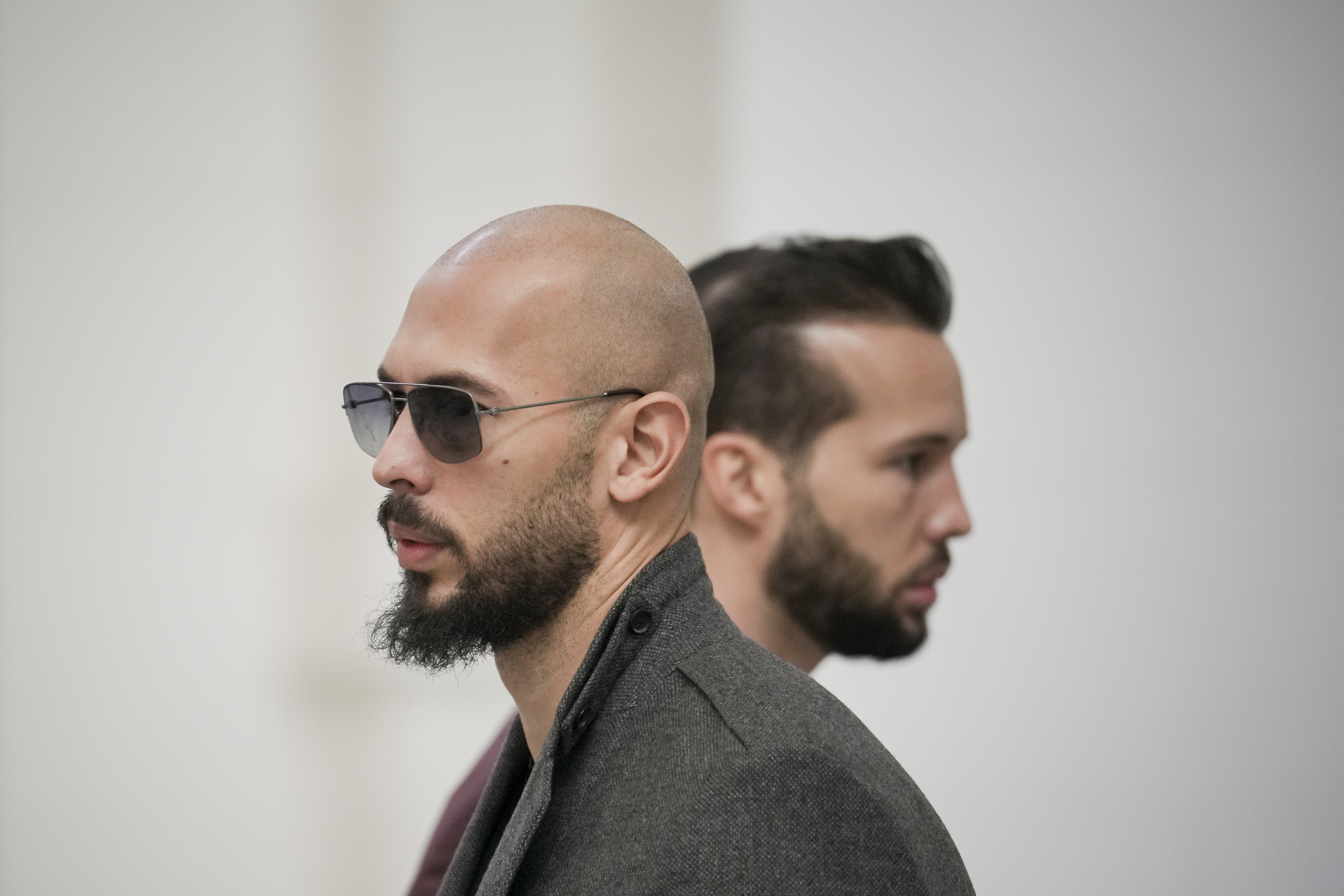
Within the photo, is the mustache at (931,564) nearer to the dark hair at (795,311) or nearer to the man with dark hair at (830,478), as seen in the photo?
the man with dark hair at (830,478)

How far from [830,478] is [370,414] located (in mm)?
971

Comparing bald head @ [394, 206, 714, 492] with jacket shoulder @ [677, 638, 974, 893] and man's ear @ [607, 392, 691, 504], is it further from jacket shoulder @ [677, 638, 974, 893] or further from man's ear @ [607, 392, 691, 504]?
jacket shoulder @ [677, 638, 974, 893]

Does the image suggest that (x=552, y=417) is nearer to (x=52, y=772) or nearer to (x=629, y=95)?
(x=629, y=95)

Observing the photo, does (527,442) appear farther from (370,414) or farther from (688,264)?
(688,264)

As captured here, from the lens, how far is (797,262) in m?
2.26

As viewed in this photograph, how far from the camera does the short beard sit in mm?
1280

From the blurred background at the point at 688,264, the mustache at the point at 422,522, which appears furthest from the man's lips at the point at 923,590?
the blurred background at the point at 688,264

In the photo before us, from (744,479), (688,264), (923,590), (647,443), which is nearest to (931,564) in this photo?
(923,590)

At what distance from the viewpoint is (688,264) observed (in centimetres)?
373

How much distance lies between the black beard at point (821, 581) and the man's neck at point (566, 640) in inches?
29.8

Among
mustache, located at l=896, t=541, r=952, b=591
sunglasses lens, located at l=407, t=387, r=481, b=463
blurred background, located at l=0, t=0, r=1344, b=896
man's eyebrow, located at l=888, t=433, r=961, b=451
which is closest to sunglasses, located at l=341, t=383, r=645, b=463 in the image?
sunglasses lens, located at l=407, t=387, r=481, b=463

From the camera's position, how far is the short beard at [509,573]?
128 centimetres

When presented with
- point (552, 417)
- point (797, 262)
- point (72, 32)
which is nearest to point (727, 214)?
point (797, 262)

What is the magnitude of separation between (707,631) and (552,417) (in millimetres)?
304
